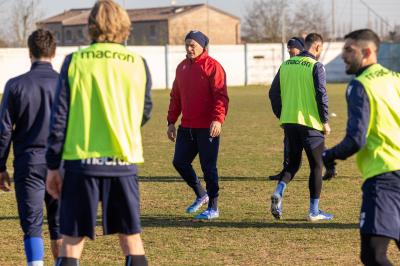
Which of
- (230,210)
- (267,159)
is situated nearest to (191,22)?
(267,159)

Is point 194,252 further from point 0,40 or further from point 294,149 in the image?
point 0,40

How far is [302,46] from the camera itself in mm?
10312

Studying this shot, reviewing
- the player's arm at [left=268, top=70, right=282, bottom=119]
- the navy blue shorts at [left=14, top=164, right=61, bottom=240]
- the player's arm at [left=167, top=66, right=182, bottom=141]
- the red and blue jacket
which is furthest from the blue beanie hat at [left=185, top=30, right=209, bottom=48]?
the navy blue shorts at [left=14, top=164, right=61, bottom=240]

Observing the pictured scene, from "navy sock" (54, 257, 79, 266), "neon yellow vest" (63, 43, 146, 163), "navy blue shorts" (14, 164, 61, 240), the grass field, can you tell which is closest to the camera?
"neon yellow vest" (63, 43, 146, 163)

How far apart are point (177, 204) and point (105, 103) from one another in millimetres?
5814

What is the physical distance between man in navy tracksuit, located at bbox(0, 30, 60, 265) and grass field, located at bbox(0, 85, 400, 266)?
136 centimetres

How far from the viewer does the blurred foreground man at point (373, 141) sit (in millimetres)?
5398

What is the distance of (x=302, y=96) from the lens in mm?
9359

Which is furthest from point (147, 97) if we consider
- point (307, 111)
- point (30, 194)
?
point (307, 111)

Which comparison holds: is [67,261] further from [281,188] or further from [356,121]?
[281,188]

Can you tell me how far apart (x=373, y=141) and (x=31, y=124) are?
2.56m

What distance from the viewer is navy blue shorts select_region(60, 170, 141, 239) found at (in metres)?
5.13

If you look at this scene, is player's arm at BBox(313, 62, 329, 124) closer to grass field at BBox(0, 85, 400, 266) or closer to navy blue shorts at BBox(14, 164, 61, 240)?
grass field at BBox(0, 85, 400, 266)

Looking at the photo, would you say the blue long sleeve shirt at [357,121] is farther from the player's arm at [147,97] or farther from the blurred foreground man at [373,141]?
the player's arm at [147,97]
